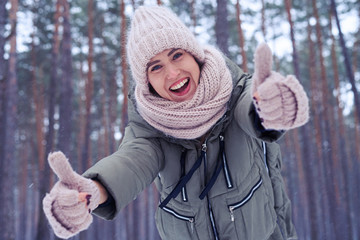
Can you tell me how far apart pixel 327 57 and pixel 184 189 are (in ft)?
76.0

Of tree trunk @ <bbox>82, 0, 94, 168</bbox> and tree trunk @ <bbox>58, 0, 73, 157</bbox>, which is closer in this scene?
tree trunk @ <bbox>58, 0, 73, 157</bbox>

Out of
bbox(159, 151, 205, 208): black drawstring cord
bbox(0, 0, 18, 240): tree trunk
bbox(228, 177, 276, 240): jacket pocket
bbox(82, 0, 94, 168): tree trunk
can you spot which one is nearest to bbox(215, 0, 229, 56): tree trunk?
bbox(228, 177, 276, 240): jacket pocket

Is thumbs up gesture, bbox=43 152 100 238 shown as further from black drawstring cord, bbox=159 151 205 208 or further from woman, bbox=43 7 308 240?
black drawstring cord, bbox=159 151 205 208

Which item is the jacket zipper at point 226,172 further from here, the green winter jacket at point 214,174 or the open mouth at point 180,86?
the open mouth at point 180,86

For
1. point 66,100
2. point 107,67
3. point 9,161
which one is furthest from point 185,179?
point 107,67

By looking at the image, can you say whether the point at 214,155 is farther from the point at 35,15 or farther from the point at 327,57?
the point at 327,57

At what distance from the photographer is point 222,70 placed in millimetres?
2236

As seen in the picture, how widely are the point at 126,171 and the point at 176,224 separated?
746 mm

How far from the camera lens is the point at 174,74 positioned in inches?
87.7

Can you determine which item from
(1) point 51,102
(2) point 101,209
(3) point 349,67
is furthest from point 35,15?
(2) point 101,209

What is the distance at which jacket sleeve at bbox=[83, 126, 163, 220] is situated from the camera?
5.34 feet

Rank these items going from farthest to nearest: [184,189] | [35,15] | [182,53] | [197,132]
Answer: [35,15] → [182,53] → [184,189] → [197,132]

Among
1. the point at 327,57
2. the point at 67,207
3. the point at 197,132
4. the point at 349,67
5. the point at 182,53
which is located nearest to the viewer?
the point at 67,207

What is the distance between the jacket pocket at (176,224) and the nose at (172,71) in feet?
2.97
